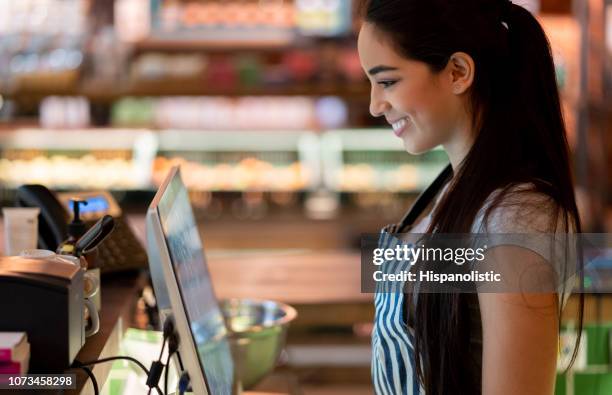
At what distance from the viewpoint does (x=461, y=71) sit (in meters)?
1.46

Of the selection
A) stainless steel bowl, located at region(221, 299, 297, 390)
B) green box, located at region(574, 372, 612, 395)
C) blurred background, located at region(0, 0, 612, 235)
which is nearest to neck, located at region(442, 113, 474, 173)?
stainless steel bowl, located at region(221, 299, 297, 390)

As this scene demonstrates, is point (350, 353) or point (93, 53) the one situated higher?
point (93, 53)

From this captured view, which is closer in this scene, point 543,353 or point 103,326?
point 543,353

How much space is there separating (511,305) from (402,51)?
1.44 ft

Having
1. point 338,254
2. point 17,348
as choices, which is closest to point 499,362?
point 17,348

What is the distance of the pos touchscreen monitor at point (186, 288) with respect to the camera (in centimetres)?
122

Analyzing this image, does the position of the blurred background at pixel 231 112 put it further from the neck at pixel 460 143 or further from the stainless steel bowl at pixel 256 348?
the neck at pixel 460 143

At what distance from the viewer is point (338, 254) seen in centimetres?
452

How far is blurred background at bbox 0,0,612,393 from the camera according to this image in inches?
212

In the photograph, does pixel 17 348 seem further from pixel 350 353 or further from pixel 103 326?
pixel 350 353

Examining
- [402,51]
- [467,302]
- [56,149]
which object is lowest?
[56,149]

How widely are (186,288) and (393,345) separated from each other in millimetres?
366

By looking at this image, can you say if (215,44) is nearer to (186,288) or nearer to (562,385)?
(562,385)

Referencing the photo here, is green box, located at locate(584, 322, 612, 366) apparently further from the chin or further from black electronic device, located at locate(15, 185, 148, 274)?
the chin
